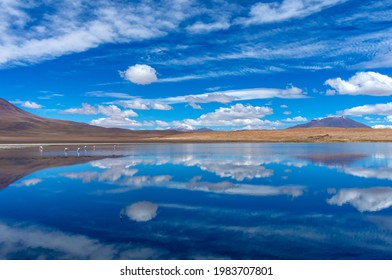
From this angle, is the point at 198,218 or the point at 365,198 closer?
the point at 198,218

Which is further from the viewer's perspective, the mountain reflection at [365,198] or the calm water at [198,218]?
the mountain reflection at [365,198]

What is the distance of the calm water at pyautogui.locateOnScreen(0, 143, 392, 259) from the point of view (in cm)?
912

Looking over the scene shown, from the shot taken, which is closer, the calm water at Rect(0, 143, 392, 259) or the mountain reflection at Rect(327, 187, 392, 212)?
the calm water at Rect(0, 143, 392, 259)

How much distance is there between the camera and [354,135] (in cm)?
12275

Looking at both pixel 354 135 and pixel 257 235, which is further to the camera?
pixel 354 135

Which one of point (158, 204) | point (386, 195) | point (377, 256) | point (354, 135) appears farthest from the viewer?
point (354, 135)

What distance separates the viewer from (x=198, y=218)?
12.4 metres

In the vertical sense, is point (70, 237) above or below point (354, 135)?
below

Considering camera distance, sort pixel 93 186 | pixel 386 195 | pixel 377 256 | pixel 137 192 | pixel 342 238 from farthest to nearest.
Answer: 1. pixel 93 186
2. pixel 137 192
3. pixel 386 195
4. pixel 342 238
5. pixel 377 256

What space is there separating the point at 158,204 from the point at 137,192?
3.18 meters

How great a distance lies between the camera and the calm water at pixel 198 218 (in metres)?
9.12

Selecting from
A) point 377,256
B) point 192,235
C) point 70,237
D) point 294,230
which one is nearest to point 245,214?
point 294,230

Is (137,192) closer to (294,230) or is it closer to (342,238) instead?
(294,230)

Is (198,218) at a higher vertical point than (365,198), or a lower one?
lower
